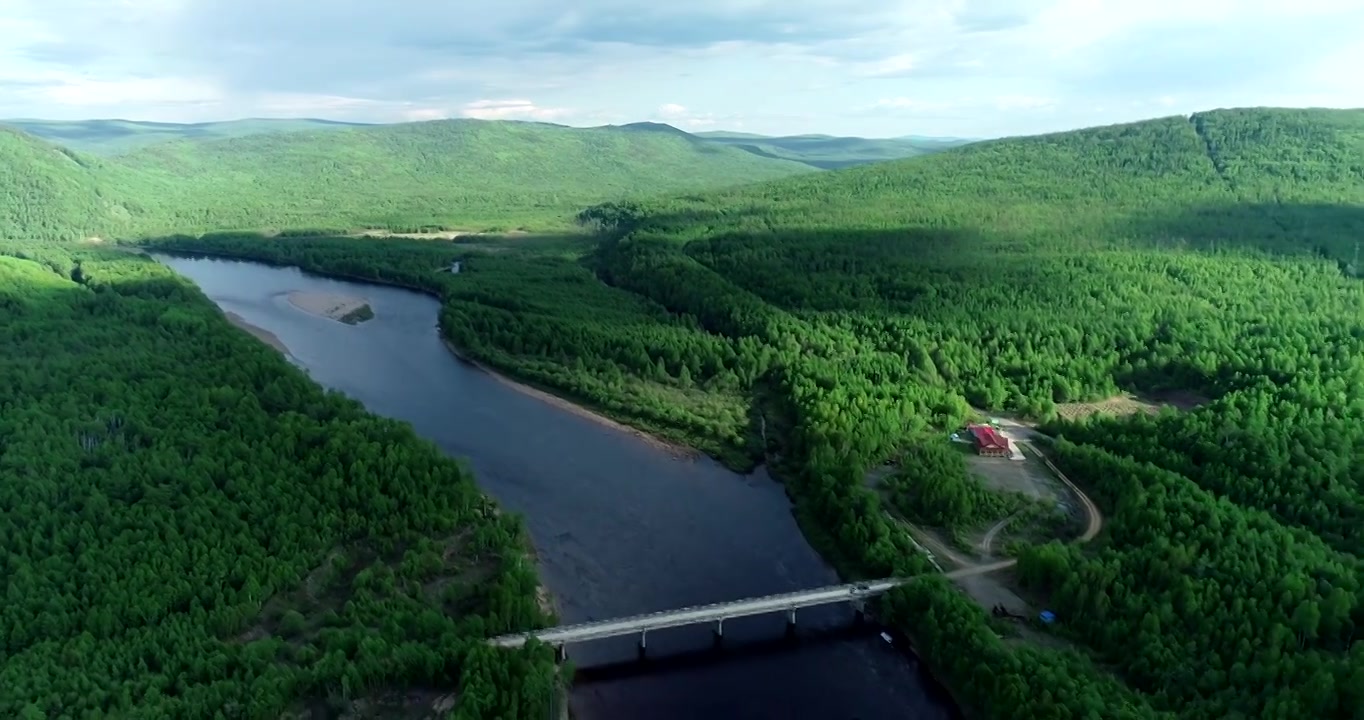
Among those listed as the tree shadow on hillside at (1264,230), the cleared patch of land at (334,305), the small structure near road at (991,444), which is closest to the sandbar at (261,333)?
the cleared patch of land at (334,305)

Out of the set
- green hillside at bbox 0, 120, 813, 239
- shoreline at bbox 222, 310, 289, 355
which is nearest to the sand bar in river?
shoreline at bbox 222, 310, 289, 355

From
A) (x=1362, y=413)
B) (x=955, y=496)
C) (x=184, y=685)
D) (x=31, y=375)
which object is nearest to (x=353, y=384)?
(x=31, y=375)

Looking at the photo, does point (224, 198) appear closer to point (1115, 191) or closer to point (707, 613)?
point (1115, 191)

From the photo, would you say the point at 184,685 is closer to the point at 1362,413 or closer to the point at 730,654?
the point at 730,654

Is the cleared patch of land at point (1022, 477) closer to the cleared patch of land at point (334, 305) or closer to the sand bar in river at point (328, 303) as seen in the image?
the cleared patch of land at point (334, 305)

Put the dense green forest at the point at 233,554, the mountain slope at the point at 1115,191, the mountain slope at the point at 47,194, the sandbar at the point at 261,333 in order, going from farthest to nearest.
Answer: the mountain slope at the point at 47,194, the mountain slope at the point at 1115,191, the sandbar at the point at 261,333, the dense green forest at the point at 233,554
